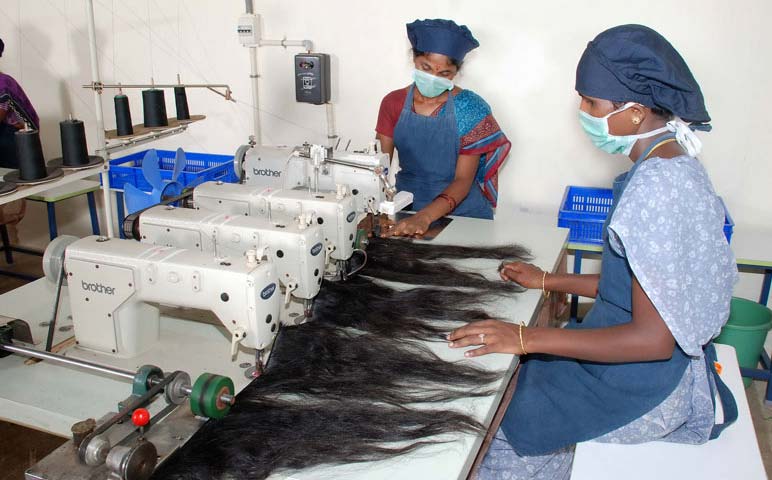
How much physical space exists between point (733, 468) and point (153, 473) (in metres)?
1.69

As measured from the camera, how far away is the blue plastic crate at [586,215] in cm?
384

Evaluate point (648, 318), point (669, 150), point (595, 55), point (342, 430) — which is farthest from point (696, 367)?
point (342, 430)

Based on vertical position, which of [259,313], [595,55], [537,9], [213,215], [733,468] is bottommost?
[733,468]

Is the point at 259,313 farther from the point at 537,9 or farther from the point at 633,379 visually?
the point at 537,9

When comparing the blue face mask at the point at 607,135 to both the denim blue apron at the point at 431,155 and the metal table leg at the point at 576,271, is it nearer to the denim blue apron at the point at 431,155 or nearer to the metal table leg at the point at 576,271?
the denim blue apron at the point at 431,155

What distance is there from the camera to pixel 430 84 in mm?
3434

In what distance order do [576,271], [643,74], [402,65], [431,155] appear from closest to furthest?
[643,74]
[431,155]
[576,271]
[402,65]

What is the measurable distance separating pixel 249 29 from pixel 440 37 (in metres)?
1.76

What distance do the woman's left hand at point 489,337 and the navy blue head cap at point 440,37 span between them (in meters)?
1.67

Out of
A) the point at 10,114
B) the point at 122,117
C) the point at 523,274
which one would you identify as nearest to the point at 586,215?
the point at 523,274

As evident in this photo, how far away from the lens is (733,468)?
2.05 m

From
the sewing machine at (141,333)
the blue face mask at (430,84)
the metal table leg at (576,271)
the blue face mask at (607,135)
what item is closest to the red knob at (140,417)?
the sewing machine at (141,333)

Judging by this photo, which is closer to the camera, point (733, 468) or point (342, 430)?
point (342, 430)

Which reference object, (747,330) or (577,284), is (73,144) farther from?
(747,330)
